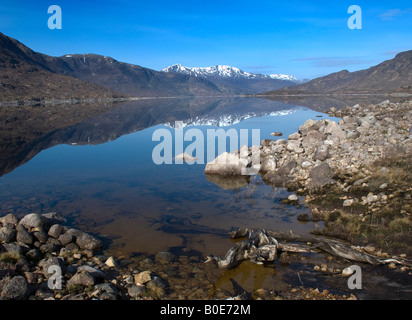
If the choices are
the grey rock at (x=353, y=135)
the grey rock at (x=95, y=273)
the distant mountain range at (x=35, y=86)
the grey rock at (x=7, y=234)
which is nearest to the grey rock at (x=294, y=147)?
the grey rock at (x=353, y=135)

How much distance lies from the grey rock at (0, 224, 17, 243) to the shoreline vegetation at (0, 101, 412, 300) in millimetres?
26

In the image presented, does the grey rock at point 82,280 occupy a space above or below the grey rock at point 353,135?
below

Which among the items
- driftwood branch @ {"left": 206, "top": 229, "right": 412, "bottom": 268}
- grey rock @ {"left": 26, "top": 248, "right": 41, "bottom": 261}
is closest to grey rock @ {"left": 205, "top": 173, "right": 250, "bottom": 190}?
driftwood branch @ {"left": 206, "top": 229, "right": 412, "bottom": 268}

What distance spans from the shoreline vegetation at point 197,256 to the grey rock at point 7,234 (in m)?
0.03

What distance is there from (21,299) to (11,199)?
9104mm

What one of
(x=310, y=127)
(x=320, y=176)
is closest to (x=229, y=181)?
(x=320, y=176)

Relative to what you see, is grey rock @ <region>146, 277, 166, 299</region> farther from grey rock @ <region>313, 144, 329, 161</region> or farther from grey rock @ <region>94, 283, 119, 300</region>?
grey rock @ <region>313, 144, 329, 161</region>

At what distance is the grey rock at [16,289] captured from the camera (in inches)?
220

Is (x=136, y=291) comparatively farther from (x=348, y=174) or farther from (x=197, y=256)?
(x=348, y=174)

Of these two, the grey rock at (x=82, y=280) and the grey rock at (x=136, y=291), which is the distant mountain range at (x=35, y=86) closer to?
the grey rock at (x=82, y=280)

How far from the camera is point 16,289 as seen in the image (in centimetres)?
570

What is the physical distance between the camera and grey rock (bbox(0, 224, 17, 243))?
779 centimetres

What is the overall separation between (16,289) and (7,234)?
2732 millimetres
